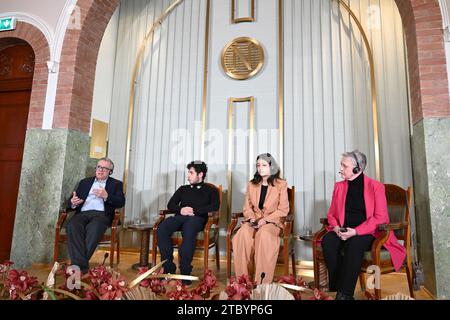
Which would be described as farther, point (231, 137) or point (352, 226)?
point (231, 137)

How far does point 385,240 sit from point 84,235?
2515mm

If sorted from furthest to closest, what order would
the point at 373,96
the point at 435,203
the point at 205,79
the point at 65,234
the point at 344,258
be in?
the point at 205,79
the point at 373,96
the point at 65,234
the point at 435,203
the point at 344,258

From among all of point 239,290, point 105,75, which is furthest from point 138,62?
point 239,290

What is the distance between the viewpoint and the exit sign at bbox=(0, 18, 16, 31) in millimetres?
3869

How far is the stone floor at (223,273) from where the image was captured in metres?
2.64

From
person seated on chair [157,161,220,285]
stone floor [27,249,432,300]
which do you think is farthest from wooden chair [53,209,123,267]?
person seated on chair [157,161,220,285]

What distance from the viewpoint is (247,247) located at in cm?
261

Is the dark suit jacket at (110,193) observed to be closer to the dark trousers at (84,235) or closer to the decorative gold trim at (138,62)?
the dark trousers at (84,235)

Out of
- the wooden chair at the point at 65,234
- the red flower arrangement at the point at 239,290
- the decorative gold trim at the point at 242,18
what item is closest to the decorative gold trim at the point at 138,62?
the decorative gold trim at the point at 242,18

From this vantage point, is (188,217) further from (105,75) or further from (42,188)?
(105,75)

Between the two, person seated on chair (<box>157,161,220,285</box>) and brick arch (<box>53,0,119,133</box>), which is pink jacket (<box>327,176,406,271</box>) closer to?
person seated on chair (<box>157,161,220,285</box>)

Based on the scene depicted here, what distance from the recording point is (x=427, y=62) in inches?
107

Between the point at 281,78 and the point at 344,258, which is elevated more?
the point at 281,78
